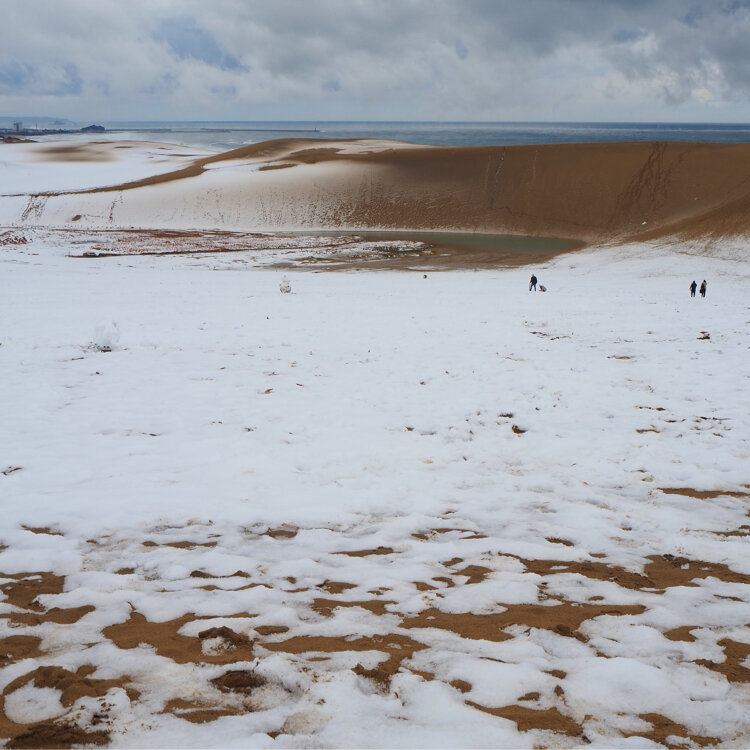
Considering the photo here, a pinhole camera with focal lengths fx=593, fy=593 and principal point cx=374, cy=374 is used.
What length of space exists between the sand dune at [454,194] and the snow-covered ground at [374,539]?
53.6 meters

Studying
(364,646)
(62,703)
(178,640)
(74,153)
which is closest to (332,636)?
(364,646)

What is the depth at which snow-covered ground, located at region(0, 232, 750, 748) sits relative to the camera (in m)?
4.11

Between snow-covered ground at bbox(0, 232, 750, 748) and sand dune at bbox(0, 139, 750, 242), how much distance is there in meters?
53.6

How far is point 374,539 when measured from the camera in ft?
23.0

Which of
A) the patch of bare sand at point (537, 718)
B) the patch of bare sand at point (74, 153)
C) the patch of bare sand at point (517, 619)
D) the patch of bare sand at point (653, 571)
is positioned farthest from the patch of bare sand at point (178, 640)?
the patch of bare sand at point (74, 153)

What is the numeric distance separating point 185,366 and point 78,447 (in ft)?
14.9

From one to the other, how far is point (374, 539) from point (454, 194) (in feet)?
230

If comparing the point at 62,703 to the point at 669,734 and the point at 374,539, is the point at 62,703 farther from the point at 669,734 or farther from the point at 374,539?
the point at 669,734

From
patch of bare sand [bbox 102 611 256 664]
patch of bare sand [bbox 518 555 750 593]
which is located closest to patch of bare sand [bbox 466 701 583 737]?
patch of bare sand [bbox 102 611 256 664]

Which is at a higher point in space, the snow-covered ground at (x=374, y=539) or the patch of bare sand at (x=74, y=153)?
the patch of bare sand at (x=74, y=153)

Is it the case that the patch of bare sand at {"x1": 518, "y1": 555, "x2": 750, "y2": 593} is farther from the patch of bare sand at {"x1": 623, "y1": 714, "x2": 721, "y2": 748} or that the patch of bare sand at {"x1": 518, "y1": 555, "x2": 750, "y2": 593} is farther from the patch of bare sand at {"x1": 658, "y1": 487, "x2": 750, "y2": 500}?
the patch of bare sand at {"x1": 623, "y1": 714, "x2": 721, "y2": 748}

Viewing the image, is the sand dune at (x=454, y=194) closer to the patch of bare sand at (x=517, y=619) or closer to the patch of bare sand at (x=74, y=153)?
the patch of bare sand at (x=74, y=153)

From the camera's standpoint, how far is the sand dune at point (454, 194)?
6419 cm

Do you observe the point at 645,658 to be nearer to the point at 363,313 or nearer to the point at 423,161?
the point at 363,313
